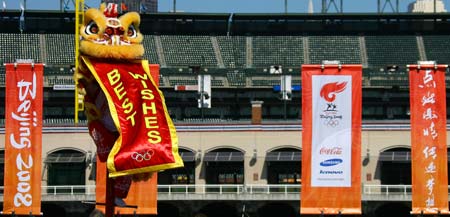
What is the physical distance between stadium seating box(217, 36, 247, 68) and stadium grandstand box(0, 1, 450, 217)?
4.9 inches

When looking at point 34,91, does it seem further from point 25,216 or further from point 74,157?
point 74,157

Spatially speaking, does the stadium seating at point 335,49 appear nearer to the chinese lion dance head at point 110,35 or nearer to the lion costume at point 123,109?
the chinese lion dance head at point 110,35

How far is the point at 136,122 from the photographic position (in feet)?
98.5

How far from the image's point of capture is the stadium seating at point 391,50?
101 meters

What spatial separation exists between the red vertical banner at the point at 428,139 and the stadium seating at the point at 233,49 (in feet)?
105

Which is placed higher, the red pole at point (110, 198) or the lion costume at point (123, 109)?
the lion costume at point (123, 109)

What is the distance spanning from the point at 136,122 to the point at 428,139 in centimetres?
4285

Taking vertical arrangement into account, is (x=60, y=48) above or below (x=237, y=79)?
above

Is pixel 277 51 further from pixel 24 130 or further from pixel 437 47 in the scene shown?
pixel 24 130

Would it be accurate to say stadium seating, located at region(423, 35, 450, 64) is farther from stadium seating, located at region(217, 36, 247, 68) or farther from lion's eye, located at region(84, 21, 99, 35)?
lion's eye, located at region(84, 21, 99, 35)

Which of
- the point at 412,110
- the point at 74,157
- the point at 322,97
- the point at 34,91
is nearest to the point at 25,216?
the point at 34,91

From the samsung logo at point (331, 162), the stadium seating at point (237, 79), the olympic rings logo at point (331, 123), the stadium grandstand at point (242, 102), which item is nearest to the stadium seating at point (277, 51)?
the stadium grandstand at point (242, 102)

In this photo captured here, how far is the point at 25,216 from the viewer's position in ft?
234

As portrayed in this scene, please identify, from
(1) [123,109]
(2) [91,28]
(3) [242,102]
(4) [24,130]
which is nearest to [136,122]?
(1) [123,109]
